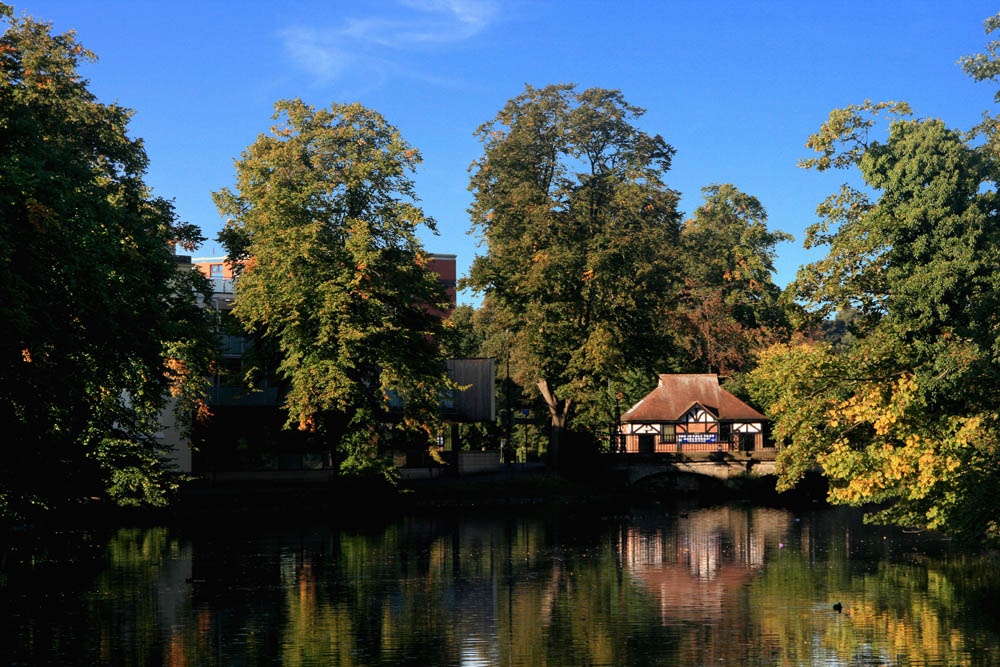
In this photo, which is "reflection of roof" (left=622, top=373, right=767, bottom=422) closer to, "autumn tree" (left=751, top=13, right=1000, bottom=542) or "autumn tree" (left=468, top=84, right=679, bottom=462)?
"autumn tree" (left=468, top=84, right=679, bottom=462)

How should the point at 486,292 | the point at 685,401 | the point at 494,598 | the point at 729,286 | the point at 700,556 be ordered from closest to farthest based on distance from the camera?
1. the point at 494,598
2. the point at 700,556
3. the point at 486,292
4. the point at 685,401
5. the point at 729,286

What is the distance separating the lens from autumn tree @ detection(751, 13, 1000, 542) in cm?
2969

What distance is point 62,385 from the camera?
27.1 metres

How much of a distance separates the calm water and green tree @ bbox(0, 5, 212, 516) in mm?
2891

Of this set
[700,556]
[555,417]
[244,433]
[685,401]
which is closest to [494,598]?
[700,556]

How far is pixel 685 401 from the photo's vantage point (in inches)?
3167

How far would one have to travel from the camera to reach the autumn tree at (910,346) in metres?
29.7

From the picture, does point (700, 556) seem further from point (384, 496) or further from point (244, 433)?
point (244, 433)

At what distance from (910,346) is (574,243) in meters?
35.4

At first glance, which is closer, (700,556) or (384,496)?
(700,556)


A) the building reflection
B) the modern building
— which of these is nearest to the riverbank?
the modern building

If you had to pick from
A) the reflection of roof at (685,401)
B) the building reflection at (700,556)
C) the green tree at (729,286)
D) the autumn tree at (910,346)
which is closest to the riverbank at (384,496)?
the reflection of roof at (685,401)

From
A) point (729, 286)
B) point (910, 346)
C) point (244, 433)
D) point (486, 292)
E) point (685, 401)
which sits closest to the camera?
point (910, 346)

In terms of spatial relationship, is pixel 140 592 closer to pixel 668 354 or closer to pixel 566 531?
pixel 566 531
